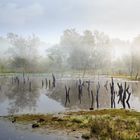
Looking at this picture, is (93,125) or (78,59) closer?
(93,125)

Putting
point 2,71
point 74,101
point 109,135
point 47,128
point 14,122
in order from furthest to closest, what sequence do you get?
point 2,71, point 74,101, point 14,122, point 47,128, point 109,135

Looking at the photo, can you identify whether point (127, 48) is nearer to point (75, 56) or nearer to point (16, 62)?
point (75, 56)

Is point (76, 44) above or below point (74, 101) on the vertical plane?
above

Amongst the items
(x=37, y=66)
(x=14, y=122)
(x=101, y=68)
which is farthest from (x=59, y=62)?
(x=14, y=122)

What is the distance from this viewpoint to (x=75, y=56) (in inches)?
7229

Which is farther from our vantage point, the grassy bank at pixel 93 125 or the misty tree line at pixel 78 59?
the misty tree line at pixel 78 59

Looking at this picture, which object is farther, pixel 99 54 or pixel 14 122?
pixel 99 54

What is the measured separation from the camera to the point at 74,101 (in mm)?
62469

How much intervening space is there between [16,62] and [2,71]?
1681cm

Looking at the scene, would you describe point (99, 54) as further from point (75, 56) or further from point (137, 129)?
point (137, 129)

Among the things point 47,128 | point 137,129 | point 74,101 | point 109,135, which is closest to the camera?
point 109,135

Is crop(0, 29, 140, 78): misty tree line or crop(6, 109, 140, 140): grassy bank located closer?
crop(6, 109, 140, 140): grassy bank

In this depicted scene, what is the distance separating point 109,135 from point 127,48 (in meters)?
172

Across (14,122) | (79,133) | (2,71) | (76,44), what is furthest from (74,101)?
(76,44)
